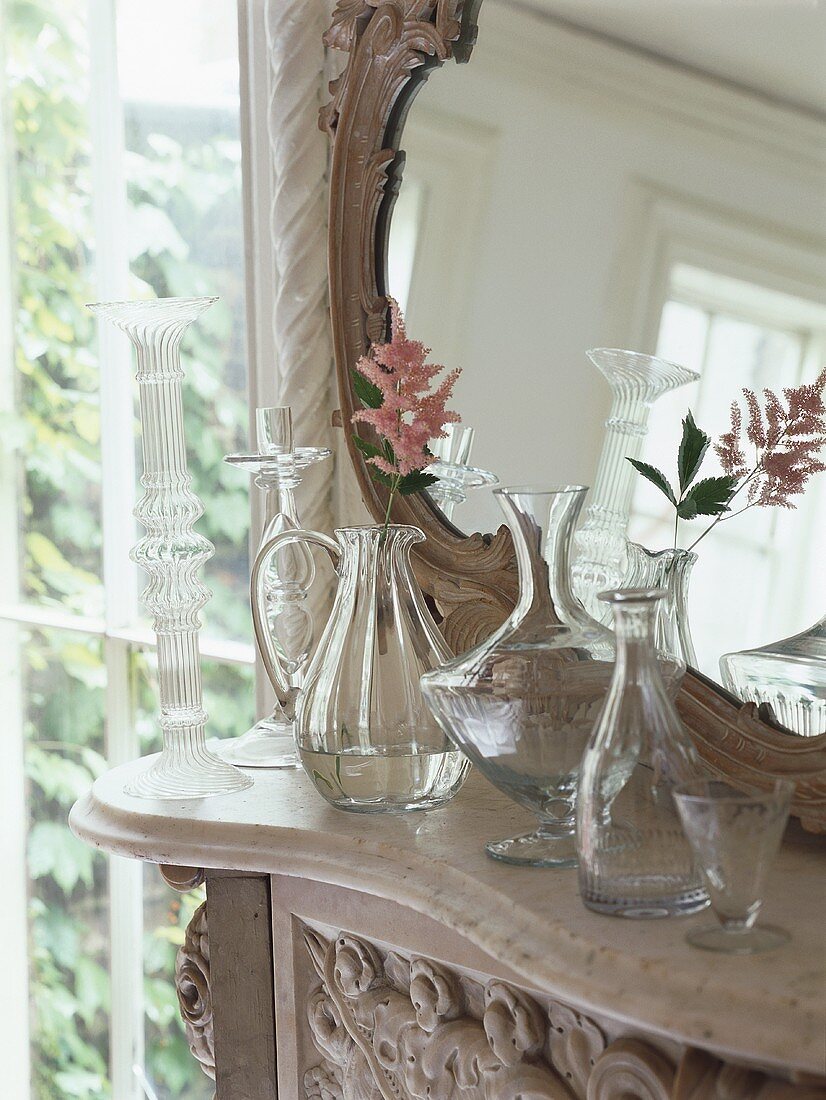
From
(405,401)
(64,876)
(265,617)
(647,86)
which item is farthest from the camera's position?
(64,876)

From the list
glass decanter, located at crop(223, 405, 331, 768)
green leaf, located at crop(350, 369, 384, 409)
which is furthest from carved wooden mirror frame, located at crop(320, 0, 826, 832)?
green leaf, located at crop(350, 369, 384, 409)

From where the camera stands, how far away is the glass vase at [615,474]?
1074 millimetres

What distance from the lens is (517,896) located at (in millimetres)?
792

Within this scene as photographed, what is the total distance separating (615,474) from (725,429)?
0.12m

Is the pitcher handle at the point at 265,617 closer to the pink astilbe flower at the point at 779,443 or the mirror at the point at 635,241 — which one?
the mirror at the point at 635,241

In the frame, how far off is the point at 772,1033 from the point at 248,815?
1.72ft

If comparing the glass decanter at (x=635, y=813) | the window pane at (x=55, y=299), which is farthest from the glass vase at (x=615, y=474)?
the window pane at (x=55, y=299)

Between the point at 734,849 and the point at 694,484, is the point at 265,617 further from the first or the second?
the point at 734,849

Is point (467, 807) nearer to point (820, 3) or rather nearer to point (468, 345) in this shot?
point (468, 345)

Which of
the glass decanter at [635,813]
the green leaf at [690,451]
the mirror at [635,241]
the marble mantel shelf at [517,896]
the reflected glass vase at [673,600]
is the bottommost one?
the marble mantel shelf at [517,896]

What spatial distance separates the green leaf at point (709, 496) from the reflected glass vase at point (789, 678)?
0.12 m

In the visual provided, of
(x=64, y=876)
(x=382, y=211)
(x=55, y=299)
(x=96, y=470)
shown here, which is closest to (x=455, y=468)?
(x=382, y=211)

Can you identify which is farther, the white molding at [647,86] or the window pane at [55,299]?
the window pane at [55,299]

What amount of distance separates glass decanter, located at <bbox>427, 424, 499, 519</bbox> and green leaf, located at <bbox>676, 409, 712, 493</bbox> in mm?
257
